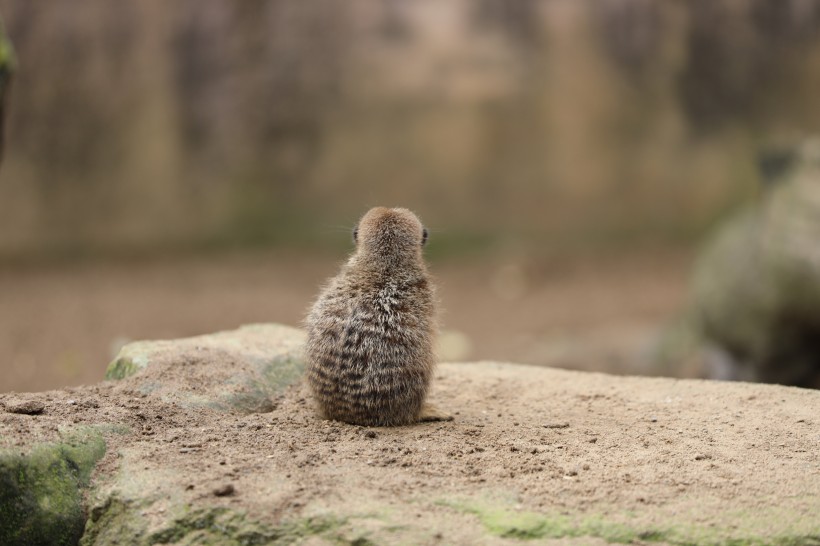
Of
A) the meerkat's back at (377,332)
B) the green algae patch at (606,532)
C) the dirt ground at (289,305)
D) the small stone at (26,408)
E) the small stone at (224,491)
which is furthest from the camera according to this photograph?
the dirt ground at (289,305)

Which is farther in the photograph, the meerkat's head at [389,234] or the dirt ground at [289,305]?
the dirt ground at [289,305]

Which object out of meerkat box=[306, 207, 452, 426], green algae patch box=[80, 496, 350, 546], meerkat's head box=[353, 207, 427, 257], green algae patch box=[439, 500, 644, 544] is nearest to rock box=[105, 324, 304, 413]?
meerkat box=[306, 207, 452, 426]

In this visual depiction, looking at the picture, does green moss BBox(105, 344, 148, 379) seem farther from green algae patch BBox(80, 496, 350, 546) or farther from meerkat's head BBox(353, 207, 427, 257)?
green algae patch BBox(80, 496, 350, 546)

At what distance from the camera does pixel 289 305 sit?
30.7ft

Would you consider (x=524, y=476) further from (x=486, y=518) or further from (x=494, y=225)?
(x=494, y=225)

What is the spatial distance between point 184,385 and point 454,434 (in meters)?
1.05

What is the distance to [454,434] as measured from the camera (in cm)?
328

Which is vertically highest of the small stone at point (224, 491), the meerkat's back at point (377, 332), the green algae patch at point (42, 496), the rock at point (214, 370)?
the meerkat's back at point (377, 332)

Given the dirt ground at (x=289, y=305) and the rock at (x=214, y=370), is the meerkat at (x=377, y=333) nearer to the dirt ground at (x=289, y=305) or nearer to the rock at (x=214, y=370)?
the rock at (x=214, y=370)

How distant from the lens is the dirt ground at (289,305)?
8.20 m

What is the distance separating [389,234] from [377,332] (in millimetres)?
400

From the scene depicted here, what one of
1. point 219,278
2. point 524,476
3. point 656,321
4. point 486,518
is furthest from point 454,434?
point 219,278

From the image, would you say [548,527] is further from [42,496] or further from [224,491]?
[42,496]

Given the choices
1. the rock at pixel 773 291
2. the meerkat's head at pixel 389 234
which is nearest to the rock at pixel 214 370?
the meerkat's head at pixel 389 234
